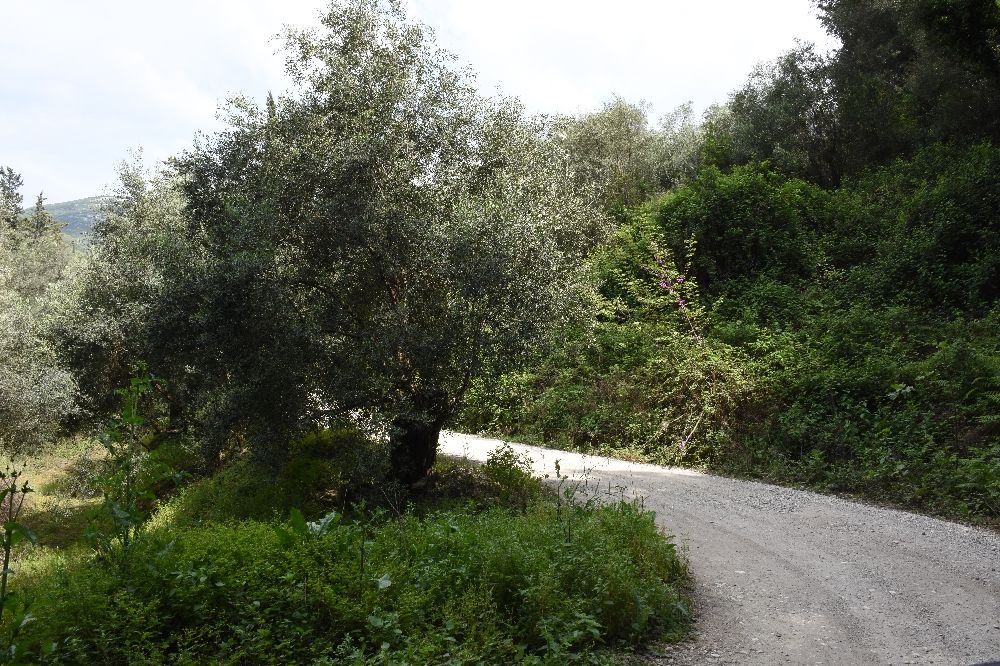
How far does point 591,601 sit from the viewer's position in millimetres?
5855

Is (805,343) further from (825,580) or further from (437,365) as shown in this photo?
(437,365)

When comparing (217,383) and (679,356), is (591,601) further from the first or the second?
(679,356)

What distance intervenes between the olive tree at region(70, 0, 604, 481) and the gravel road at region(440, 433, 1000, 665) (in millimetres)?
3381

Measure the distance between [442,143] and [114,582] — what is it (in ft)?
25.9

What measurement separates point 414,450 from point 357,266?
323cm

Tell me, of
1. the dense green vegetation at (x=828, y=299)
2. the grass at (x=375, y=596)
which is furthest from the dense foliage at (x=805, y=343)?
the grass at (x=375, y=596)

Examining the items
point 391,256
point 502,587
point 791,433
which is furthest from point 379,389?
point 791,433

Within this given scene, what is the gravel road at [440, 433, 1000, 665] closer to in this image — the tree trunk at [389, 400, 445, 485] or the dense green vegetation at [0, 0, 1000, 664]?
the dense green vegetation at [0, 0, 1000, 664]

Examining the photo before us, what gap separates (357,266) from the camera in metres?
10.5

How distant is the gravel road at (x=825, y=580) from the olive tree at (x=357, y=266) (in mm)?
3381

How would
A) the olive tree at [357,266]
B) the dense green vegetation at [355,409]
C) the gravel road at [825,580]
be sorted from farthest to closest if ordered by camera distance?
the olive tree at [357,266]
the gravel road at [825,580]
the dense green vegetation at [355,409]

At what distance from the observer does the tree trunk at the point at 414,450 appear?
11.4 meters

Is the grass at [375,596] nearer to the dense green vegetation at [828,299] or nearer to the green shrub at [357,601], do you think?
the green shrub at [357,601]

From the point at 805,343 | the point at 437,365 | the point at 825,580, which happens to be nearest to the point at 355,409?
the point at 437,365
